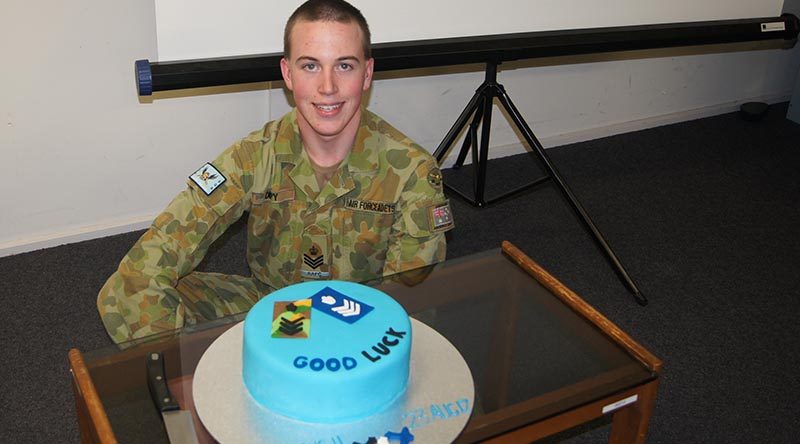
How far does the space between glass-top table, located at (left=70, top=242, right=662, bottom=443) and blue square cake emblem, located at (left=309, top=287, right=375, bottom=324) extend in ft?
0.52

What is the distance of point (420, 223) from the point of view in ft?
→ 5.49

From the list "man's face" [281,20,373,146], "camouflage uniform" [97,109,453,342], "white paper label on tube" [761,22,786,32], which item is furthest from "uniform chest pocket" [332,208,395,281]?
"white paper label on tube" [761,22,786,32]

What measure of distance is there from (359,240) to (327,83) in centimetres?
36

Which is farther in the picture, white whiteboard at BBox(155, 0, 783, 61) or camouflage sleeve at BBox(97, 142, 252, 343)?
white whiteboard at BBox(155, 0, 783, 61)

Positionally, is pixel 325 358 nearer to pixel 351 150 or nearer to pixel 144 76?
pixel 351 150

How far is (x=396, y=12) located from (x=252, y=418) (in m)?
1.25

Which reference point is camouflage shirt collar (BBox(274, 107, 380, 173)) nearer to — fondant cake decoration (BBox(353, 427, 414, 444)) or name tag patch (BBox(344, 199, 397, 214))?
name tag patch (BBox(344, 199, 397, 214))

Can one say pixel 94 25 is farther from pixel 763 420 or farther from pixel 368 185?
pixel 763 420

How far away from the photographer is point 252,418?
3.60 feet

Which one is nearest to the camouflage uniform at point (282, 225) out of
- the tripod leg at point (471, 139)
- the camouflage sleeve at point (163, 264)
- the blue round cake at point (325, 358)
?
the camouflage sleeve at point (163, 264)

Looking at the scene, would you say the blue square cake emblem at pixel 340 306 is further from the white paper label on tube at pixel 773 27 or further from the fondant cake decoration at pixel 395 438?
the white paper label on tube at pixel 773 27

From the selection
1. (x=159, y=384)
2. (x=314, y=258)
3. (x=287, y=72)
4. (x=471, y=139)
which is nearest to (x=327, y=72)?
(x=287, y=72)

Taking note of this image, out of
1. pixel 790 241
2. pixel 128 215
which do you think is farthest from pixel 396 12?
pixel 790 241

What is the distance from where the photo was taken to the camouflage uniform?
1567mm
